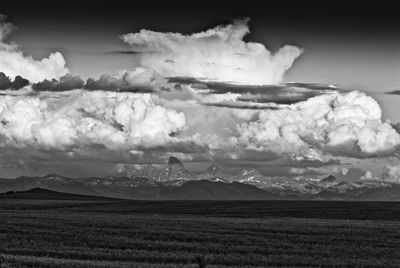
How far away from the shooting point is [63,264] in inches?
1550

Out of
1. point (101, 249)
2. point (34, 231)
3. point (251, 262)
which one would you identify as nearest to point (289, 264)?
point (251, 262)

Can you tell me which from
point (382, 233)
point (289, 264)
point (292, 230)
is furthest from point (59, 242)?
point (382, 233)

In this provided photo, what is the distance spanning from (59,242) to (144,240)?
299 inches

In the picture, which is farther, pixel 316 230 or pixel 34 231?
pixel 316 230

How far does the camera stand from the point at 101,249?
49.2m

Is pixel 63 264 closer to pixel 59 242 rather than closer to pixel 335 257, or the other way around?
pixel 59 242

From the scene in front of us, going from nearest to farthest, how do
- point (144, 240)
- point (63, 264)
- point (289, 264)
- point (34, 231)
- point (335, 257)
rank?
point (63, 264) < point (289, 264) < point (335, 257) < point (144, 240) < point (34, 231)

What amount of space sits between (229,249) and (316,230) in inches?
1057

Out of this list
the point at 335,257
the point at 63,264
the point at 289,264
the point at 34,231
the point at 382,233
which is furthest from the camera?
the point at 382,233

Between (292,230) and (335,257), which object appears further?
(292,230)

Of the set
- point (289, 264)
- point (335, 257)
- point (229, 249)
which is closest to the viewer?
point (289, 264)

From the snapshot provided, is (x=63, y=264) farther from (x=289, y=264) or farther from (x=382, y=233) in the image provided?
(x=382, y=233)

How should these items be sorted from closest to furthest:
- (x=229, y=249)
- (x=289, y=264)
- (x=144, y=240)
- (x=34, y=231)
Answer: (x=289, y=264) → (x=229, y=249) → (x=144, y=240) → (x=34, y=231)

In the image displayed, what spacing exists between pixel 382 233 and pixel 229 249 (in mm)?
29052
